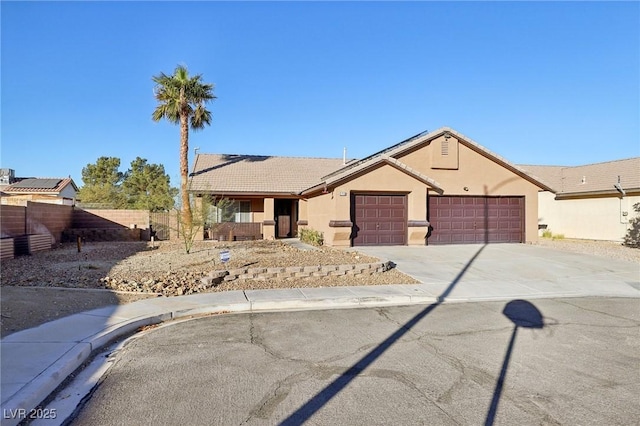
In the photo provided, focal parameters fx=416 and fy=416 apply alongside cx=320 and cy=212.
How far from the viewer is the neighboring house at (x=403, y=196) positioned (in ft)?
61.7

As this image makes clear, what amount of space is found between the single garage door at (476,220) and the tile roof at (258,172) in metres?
8.36

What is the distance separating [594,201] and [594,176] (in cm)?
269

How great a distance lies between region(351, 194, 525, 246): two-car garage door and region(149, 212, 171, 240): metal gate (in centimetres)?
1243

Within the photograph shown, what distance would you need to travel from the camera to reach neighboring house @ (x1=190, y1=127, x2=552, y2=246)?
18812 millimetres

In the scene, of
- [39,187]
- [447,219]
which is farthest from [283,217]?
[39,187]

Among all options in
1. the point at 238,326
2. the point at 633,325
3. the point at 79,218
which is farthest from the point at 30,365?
the point at 79,218

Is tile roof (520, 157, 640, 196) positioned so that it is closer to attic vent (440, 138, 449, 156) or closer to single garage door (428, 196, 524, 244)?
single garage door (428, 196, 524, 244)

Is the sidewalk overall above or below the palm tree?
below

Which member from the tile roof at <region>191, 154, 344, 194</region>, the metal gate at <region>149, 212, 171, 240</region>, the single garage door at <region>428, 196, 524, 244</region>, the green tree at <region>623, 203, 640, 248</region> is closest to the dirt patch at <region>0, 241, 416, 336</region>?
the single garage door at <region>428, 196, 524, 244</region>

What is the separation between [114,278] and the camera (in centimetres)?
1055

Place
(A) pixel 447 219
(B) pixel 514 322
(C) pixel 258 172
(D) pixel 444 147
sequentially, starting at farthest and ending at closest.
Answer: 1. (C) pixel 258 172
2. (D) pixel 444 147
3. (A) pixel 447 219
4. (B) pixel 514 322

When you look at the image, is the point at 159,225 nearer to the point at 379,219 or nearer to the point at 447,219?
the point at 379,219

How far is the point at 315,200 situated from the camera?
22.0 m

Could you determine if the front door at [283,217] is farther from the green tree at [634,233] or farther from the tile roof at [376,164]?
the green tree at [634,233]
